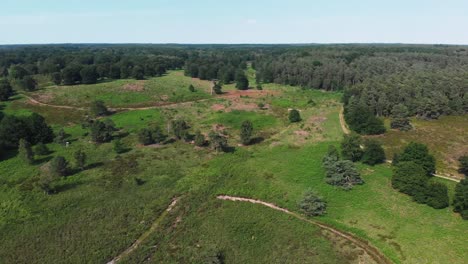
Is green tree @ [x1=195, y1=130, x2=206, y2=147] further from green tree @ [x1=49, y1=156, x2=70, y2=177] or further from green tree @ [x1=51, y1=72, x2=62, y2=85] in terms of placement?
green tree @ [x1=51, y1=72, x2=62, y2=85]

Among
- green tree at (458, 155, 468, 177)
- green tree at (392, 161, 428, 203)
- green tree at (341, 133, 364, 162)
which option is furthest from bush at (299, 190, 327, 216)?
green tree at (458, 155, 468, 177)

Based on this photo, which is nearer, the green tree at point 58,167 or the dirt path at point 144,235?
the dirt path at point 144,235

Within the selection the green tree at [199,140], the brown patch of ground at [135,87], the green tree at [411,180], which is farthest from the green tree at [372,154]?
the brown patch of ground at [135,87]

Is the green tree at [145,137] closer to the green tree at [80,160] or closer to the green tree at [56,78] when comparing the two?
the green tree at [80,160]

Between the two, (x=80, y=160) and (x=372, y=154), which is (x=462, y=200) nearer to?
(x=372, y=154)

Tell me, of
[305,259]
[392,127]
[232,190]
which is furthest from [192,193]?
[392,127]

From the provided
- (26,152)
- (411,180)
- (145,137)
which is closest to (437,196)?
(411,180)
